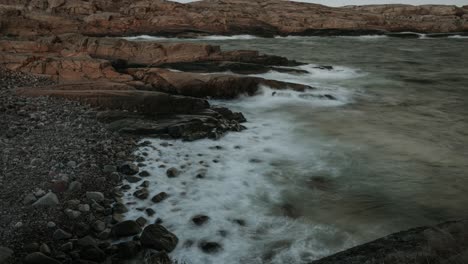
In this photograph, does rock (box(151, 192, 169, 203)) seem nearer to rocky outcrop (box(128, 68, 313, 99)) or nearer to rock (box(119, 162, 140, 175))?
rock (box(119, 162, 140, 175))

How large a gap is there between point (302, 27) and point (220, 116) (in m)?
44.0

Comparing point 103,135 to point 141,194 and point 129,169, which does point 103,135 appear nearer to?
point 129,169

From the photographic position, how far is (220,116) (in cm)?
970

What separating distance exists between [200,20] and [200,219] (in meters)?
45.7

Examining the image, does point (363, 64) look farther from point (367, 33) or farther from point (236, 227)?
point (367, 33)

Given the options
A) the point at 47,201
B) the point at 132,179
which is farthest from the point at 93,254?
the point at 132,179

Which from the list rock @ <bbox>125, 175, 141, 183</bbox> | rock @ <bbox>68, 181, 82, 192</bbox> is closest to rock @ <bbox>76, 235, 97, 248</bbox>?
rock @ <bbox>68, 181, 82, 192</bbox>

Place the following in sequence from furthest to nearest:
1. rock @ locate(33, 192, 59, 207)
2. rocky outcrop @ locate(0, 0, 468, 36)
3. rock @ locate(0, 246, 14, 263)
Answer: rocky outcrop @ locate(0, 0, 468, 36), rock @ locate(33, 192, 59, 207), rock @ locate(0, 246, 14, 263)

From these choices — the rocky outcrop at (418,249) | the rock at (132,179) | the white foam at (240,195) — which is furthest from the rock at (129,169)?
the rocky outcrop at (418,249)

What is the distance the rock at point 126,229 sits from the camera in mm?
4684

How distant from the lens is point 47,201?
4.99 m

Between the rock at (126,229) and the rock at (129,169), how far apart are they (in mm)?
1693

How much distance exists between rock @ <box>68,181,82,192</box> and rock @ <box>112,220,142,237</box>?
3.55 ft

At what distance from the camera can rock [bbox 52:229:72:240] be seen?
4.44 m
